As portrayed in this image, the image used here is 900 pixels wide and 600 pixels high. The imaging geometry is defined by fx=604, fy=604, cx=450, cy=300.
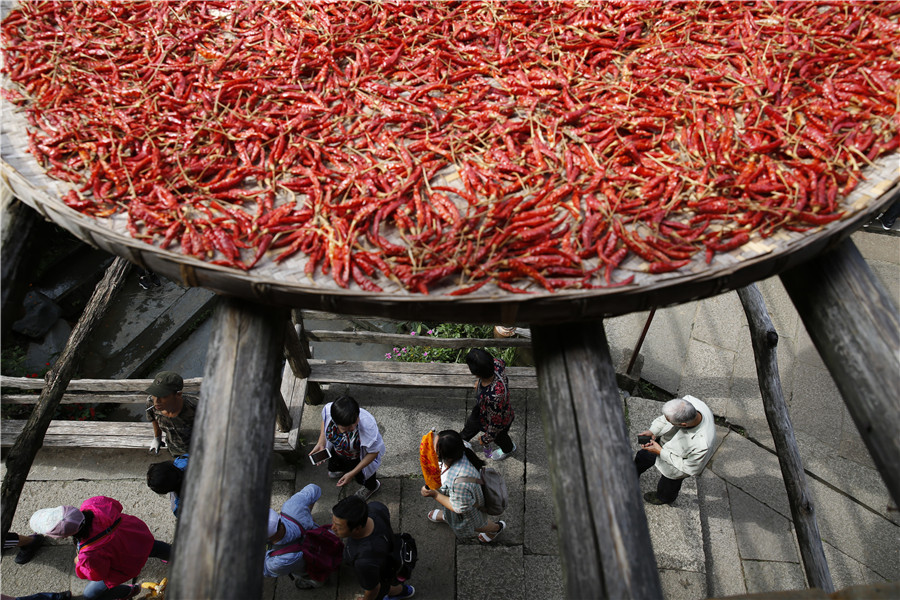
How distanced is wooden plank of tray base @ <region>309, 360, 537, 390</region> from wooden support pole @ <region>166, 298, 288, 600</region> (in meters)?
3.23

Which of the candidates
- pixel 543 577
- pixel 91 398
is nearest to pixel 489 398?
pixel 543 577

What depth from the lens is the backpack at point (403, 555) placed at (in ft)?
13.2

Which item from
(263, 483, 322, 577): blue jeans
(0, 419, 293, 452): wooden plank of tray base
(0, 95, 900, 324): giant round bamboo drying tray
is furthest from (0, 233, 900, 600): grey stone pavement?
(0, 95, 900, 324): giant round bamboo drying tray

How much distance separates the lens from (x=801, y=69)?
2.96 meters

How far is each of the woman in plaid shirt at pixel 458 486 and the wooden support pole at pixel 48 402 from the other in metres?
2.35

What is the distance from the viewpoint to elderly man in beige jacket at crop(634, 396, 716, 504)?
4424mm

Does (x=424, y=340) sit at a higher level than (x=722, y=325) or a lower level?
lower

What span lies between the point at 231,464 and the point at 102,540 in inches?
111

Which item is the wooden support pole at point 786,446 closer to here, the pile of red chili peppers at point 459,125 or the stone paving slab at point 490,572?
the pile of red chili peppers at point 459,125

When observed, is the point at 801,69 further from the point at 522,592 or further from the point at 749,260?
the point at 522,592

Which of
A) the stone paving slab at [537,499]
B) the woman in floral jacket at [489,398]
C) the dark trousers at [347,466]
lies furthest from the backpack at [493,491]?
the dark trousers at [347,466]

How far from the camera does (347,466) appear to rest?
492 cm

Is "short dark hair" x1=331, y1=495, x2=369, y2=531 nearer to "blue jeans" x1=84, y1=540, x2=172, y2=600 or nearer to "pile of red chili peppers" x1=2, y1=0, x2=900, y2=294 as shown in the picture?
"blue jeans" x1=84, y1=540, x2=172, y2=600

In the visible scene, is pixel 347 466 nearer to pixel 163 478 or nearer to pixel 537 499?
pixel 163 478
